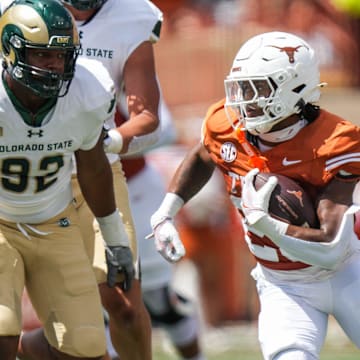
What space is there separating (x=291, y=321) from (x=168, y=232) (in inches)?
25.8

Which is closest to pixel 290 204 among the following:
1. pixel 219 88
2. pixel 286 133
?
pixel 286 133

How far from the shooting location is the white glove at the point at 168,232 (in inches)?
213

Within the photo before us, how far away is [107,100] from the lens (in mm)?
5297

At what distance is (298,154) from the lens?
522 cm

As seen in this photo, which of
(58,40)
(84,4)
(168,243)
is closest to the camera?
(58,40)

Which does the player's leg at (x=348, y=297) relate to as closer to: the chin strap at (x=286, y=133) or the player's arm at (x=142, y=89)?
the chin strap at (x=286, y=133)

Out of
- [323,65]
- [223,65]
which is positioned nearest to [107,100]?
[223,65]

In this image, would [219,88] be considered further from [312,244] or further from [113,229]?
[312,244]

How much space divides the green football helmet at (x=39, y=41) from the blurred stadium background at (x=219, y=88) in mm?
4955

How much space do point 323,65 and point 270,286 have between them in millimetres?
8205

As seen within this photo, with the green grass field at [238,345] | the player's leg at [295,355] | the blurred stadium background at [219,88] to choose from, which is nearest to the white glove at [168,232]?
the player's leg at [295,355]

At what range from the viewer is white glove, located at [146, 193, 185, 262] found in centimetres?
540

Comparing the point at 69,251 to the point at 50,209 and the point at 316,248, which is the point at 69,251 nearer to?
the point at 50,209

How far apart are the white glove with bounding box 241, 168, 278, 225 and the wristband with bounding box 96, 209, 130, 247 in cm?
67
